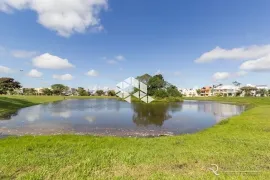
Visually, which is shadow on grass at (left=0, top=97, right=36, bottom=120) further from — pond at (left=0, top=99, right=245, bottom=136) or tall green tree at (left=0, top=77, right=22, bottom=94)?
tall green tree at (left=0, top=77, right=22, bottom=94)

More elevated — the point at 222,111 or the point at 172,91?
the point at 172,91

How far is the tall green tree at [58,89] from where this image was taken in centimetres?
13464

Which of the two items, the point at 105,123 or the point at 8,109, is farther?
the point at 8,109

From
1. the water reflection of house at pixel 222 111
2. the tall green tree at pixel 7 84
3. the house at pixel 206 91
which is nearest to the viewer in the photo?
the water reflection of house at pixel 222 111

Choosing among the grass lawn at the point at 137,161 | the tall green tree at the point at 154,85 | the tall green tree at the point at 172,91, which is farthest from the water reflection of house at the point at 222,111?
the tall green tree at the point at 172,91

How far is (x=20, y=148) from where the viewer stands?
9.65 meters

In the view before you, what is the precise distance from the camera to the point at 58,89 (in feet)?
442

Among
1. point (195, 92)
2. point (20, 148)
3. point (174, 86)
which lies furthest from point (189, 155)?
point (195, 92)

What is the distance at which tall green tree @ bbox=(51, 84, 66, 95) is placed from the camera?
442 ft

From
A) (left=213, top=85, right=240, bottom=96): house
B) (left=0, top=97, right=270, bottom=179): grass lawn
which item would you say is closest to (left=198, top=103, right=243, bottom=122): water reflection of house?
(left=0, top=97, right=270, bottom=179): grass lawn

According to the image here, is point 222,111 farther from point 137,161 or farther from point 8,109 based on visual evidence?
point 8,109

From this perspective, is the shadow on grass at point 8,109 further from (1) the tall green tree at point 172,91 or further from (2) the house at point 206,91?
(2) the house at point 206,91

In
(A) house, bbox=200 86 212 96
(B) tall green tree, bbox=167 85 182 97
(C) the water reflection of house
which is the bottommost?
(C) the water reflection of house

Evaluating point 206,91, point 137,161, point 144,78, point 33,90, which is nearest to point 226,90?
point 206,91
